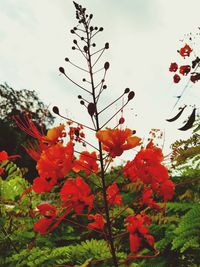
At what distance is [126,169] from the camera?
168cm

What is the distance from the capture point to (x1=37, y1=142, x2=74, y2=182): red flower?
1604 mm

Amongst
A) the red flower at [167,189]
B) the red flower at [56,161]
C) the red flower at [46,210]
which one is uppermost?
the red flower at [56,161]

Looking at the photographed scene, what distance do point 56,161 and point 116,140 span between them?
28 centimetres

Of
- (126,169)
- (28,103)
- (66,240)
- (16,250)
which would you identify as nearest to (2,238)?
(16,250)

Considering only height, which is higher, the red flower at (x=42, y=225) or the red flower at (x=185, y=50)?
the red flower at (x=185, y=50)

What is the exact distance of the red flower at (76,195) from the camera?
5.24ft

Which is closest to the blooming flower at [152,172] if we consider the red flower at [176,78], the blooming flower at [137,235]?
the blooming flower at [137,235]

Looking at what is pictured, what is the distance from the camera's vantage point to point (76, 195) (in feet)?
5.22

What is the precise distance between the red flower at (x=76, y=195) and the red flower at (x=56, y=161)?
6 centimetres

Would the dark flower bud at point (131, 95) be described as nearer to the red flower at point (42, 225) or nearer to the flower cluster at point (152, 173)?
the flower cluster at point (152, 173)

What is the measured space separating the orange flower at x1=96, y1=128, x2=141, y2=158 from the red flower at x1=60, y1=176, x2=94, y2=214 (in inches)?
7.5

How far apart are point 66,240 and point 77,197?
192 cm

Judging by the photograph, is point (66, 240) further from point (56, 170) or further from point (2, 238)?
point (56, 170)

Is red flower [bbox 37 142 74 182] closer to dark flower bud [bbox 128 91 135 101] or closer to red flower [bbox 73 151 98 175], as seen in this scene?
red flower [bbox 73 151 98 175]
